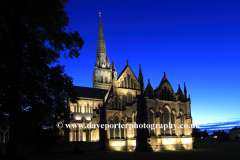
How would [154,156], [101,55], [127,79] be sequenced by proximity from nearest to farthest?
[154,156] < [127,79] < [101,55]

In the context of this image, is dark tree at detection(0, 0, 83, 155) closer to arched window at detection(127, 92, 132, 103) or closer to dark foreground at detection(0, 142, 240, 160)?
dark foreground at detection(0, 142, 240, 160)

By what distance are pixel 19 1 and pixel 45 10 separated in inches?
67.7

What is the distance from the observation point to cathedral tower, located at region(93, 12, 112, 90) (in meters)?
72.4

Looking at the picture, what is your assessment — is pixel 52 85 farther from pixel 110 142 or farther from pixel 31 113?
pixel 110 142

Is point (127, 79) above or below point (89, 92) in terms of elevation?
above

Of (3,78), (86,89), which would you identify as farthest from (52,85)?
(86,89)

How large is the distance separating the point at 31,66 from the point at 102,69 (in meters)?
58.9

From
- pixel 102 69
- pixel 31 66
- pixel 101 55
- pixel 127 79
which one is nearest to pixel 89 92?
pixel 127 79

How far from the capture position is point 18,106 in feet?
45.8

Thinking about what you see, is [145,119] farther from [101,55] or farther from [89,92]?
[101,55]

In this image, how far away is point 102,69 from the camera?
243 feet

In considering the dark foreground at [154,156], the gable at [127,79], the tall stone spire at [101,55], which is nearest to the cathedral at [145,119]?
the gable at [127,79]

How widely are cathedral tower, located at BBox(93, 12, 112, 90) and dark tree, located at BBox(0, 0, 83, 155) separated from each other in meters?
54.4

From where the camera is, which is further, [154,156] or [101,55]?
[101,55]
